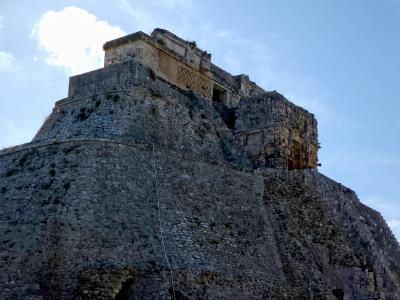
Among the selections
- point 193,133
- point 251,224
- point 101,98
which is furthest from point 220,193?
point 101,98

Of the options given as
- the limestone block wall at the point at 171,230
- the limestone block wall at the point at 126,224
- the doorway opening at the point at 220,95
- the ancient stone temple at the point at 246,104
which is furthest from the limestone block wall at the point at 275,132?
the limestone block wall at the point at 126,224

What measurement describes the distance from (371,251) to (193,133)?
7743 mm

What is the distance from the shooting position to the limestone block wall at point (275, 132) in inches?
1131

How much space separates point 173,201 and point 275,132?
8.50 metres

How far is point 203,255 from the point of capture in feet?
67.4

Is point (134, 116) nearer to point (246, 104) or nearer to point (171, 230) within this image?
point (171, 230)

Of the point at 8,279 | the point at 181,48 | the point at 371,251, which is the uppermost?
the point at 181,48

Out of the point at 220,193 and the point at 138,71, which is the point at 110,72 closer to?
the point at 138,71

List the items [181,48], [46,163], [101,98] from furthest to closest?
[181,48] < [101,98] < [46,163]

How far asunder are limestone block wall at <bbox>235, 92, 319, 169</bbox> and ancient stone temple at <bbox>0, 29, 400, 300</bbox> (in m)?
0.06

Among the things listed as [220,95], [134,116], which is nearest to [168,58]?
[220,95]

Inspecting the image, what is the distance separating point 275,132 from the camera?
95.0 ft

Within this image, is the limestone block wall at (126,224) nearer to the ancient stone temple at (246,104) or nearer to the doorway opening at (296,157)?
the ancient stone temple at (246,104)

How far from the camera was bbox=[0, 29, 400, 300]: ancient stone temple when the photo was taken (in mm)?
19047
